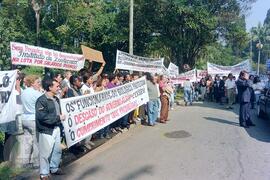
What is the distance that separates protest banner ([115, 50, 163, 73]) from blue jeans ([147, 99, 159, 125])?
189 centimetres

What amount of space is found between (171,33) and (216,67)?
6.53m

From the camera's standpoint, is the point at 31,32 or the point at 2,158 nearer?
the point at 2,158

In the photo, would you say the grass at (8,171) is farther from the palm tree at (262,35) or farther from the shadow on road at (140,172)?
the palm tree at (262,35)

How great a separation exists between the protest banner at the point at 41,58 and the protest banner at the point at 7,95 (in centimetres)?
192

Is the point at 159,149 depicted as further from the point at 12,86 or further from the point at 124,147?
the point at 12,86

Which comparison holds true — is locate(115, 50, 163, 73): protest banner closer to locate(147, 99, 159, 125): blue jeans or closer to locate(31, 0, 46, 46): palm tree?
locate(147, 99, 159, 125): blue jeans

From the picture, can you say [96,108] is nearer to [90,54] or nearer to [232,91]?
[90,54]

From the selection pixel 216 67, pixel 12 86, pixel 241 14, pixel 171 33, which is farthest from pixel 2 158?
pixel 241 14

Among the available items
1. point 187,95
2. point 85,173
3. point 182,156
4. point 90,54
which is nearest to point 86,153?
point 85,173

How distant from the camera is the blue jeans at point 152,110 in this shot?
45.2 feet

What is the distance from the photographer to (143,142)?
36.4 ft

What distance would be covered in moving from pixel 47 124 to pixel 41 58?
4330 mm

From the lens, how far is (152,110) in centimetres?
1390

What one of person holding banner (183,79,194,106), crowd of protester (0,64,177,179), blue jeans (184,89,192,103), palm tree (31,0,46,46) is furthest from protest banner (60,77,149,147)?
palm tree (31,0,46,46)
